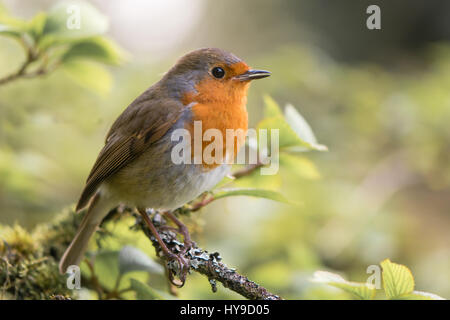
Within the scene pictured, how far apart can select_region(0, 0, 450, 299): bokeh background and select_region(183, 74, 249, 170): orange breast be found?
0.83 ft

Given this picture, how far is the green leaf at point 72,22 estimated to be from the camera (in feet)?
5.54

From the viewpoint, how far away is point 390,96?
3.99m

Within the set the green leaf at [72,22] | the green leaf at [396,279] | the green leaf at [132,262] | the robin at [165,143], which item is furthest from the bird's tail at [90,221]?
the green leaf at [396,279]

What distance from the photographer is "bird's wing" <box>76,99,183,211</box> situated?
6.24ft

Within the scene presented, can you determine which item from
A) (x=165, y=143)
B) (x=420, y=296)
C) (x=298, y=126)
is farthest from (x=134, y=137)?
(x=420, y=296)

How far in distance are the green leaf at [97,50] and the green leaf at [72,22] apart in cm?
9

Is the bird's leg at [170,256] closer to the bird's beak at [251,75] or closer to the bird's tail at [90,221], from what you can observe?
the bird's tail at [90,221]

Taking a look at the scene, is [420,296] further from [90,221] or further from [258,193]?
[90,221]

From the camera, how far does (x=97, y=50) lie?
184 centimetres

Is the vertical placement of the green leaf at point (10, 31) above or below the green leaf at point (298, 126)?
above

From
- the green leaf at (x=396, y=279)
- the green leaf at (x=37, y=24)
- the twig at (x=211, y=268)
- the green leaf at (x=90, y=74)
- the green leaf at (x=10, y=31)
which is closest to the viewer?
the green leaf at (x=396, y=279)

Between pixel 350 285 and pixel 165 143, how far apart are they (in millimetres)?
925

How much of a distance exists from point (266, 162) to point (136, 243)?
2.36 feet
